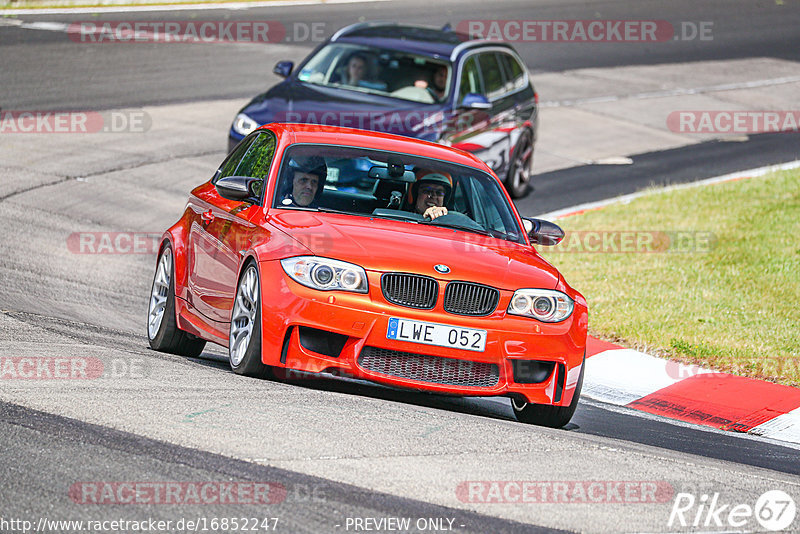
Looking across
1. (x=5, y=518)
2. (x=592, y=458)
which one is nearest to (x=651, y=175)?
(x=592, y=458)

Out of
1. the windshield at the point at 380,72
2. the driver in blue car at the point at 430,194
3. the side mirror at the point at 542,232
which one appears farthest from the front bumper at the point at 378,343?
the windshield at the point at 380,72

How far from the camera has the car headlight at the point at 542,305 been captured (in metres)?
7.25

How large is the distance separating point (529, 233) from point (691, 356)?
212 cm

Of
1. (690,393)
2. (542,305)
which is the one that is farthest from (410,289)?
(690,393)

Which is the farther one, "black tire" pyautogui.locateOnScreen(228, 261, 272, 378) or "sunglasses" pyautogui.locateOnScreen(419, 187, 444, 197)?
"sunglasses" pyautogui.locateOnScreen(419, 187, 444, 197)

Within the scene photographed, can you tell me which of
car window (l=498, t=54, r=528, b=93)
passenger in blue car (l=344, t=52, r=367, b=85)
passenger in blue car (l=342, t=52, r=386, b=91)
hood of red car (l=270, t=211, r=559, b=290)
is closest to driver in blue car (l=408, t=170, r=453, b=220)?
hood of red car (l=270, t=211, r=559, b=290)

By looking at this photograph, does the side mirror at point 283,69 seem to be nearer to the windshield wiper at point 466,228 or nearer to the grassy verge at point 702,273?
the grassy verge at point 702,273

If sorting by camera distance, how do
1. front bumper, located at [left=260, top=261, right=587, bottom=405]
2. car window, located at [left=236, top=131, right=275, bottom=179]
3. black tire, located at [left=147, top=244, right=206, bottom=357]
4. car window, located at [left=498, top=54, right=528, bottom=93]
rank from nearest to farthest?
front bumper, located at [left=260, top=261, right=587, bottom=405] → car window, located at [left=236, top=131, right=275, bottom=179] → black tire, located at [left=147, top=244, right=206, bottom=357] → car window, located at [left=498, top=54, right=528, bottom=93]

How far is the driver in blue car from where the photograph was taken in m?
8.48

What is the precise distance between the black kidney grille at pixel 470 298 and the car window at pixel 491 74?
9.12 meters

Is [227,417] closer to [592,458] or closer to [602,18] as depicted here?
[592,458]

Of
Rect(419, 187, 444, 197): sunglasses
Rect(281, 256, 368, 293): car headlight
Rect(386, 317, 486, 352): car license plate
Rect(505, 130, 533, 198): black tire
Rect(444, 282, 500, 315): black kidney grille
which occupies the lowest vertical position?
Rect(505, 130, 533, 198): black tire

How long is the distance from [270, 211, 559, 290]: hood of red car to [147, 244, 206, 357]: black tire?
1.35 m

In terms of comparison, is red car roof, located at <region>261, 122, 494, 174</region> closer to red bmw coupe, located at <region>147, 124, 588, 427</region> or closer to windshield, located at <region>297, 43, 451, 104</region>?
red bmw coupe, located at <region>147, 124, 588, 427</region>
